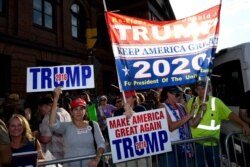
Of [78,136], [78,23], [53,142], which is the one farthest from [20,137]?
[78,23]

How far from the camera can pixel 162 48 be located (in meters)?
4.31

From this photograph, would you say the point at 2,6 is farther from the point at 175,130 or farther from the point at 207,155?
the point at 207,155

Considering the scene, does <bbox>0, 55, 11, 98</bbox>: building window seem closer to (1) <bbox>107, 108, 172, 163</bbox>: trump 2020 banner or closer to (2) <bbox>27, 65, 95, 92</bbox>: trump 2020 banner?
(2) <bbox>27, 65, 95, 92</bbox>: trump 2020 banner

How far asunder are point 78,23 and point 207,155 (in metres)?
16.7

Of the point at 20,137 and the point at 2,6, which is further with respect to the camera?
the point at 2,6

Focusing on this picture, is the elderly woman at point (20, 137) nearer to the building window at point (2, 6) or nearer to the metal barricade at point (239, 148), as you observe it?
the metal barricade at point (239, 148)

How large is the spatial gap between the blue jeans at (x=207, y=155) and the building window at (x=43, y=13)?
1299 centimetres

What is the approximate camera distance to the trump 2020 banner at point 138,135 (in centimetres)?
392

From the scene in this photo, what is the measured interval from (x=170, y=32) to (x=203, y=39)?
1.58ft

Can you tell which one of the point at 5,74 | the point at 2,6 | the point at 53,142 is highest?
the point at 2,6

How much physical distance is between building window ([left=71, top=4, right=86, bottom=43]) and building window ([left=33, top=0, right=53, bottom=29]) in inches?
87.8

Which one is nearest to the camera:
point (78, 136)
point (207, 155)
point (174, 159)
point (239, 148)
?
point (78, 136)

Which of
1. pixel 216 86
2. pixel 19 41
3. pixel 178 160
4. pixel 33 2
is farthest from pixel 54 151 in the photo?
pixel 33 2

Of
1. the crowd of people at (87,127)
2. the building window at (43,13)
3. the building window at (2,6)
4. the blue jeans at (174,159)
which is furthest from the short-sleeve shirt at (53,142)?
the building window at (43,13)
